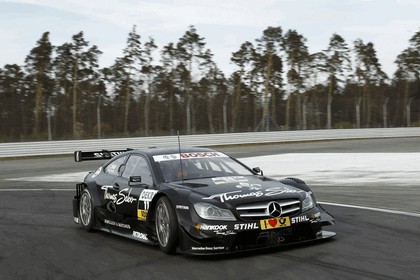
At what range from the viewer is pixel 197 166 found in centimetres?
767

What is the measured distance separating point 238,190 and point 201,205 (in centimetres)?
45

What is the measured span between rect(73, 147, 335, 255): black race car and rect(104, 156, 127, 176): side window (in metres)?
0.02

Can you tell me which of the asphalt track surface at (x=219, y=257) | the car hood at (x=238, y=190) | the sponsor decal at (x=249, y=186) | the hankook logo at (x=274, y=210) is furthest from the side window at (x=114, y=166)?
the hankook logo at (x=274, y=210)

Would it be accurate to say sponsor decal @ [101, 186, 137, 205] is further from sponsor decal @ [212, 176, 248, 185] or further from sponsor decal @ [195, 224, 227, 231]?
sponsor decal @ [195, 224, 227, 231]

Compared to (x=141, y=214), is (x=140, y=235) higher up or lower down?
lower down

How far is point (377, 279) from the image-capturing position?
5.12 m

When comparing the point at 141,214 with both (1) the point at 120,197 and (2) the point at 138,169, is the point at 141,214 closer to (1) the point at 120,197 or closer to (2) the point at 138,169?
(1) the point at 120,197

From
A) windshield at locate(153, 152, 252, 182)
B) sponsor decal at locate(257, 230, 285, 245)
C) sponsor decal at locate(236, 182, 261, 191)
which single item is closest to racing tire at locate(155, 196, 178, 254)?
windshield at locate(153, 152, 252, 182)

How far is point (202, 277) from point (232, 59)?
6971 centimetres

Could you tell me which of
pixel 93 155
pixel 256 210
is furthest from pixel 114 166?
pixel 256 210

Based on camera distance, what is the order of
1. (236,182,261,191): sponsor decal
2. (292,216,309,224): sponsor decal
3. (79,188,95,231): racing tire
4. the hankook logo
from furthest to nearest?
1. (79,188,95,231): racing tire
2. (236,182,261,191): sponsor decal
3. (292,216,309,224): sponsor decal
4. the hankook logo

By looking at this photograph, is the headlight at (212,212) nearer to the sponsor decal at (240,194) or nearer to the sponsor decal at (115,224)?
the sponsor decal at (240,194)

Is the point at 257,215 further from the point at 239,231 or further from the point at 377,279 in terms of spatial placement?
the point at 377,279

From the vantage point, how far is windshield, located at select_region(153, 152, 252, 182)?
7457mm
